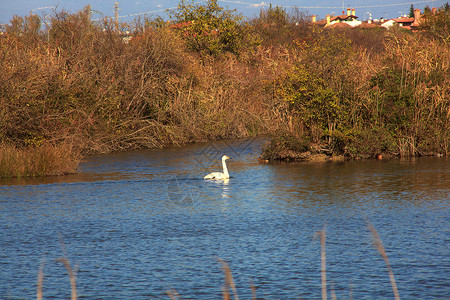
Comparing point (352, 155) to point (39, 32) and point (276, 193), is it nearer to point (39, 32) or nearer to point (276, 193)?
point (276, 193)

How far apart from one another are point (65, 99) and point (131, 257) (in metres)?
17.1

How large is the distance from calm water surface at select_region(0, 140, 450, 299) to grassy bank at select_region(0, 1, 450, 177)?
2055 mm

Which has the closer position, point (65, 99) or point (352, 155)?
point (352, 155)

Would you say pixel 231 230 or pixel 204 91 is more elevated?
pixel 204 91

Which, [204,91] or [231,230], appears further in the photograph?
[204,91]

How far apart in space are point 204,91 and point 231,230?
21094 mm

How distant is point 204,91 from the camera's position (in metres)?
33.6

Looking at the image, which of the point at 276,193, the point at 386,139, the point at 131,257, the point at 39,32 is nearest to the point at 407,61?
the point at 386,139

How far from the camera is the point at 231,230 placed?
13133mm

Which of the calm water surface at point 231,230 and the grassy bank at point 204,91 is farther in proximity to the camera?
the grassy bank at point 204,91

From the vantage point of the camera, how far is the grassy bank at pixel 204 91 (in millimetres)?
23812

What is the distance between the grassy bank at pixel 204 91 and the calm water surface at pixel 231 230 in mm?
2055

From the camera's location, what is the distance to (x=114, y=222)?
14.2 meters

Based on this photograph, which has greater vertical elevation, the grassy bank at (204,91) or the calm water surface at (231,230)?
the grassy bank at (204,91)
